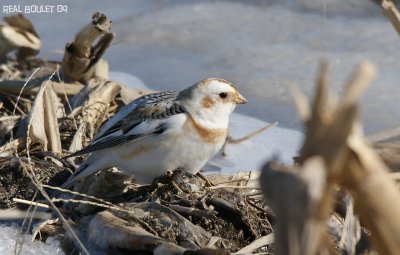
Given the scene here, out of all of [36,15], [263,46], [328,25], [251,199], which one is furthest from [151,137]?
[36,15]

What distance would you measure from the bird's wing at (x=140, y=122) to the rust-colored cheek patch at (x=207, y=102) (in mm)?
94

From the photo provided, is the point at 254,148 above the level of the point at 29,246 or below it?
below

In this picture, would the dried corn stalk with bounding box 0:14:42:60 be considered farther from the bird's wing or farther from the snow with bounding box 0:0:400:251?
the bird's wing

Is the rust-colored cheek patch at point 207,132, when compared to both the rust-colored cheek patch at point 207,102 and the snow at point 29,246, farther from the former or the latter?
the snow at point 29,246

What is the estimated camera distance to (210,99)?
4.08m

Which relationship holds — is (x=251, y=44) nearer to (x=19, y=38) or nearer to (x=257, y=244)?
(x=19, y=38)

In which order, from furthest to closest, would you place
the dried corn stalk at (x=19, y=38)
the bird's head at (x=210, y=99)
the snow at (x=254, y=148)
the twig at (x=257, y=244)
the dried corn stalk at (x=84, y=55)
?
1. the dried corn stalk at (x=19, y=38)
2. the dried corn stalk at (x=84, y=55)
3. the snow at (x=254, y=148)
4. the bird's head at (x=210, y=99)
5. the twig at (x=257, y=244)

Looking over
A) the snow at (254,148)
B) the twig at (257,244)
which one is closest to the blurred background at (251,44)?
the snow at (254,148)

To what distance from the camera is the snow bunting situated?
3.90 m

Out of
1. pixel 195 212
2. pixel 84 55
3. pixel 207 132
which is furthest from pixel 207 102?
pixel 84 55

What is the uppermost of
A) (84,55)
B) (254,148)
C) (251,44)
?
(84,55)

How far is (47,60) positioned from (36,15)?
61.7 inches

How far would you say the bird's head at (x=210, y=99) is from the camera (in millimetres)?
4012

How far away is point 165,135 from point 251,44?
2848 mm
